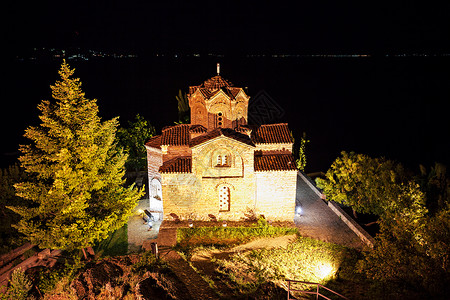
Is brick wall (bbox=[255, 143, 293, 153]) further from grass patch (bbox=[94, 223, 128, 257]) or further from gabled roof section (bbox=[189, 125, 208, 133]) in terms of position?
grass patch (bbox=[94, 223, 128, 257])

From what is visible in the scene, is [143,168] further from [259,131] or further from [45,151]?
[45,151]

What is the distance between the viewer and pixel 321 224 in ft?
73.7

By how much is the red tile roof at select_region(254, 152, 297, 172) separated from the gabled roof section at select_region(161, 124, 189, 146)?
524cm

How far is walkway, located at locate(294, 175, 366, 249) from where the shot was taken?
20459 millimetres

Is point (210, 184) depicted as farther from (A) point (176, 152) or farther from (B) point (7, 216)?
(B) point (7, 216)

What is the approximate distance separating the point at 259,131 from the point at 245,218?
6449 millimetres

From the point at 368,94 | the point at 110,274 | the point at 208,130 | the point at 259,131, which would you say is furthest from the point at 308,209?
the point at 368,94

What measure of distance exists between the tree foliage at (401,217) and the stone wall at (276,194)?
14.8 feet

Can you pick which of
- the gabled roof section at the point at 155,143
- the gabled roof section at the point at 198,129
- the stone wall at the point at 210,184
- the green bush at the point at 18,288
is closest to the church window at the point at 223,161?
the stone wall at the point at 210,184

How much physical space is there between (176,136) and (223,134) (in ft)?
13.0

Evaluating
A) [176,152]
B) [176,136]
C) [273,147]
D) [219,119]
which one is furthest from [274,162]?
[176,136]

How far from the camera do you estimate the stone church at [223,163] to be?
806 inches

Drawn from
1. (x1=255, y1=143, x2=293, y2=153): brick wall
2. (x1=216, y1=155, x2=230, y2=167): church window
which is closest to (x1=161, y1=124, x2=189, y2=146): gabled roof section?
(x1=216, y1=155, x2=230, y2=167): church window

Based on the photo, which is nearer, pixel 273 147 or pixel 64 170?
pixel 64 170
